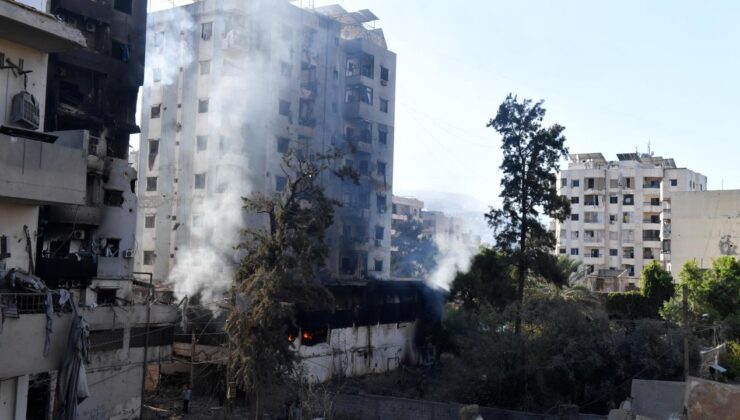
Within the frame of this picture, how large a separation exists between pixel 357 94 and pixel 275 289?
28.1m

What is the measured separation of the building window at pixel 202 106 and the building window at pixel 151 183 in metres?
5.68

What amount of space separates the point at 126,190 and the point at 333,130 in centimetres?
2227

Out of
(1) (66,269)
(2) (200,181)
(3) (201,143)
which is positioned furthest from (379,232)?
(1) (66,269)

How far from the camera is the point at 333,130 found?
164 feet

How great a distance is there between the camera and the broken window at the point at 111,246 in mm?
28983

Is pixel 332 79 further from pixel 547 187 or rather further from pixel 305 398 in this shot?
pixel 305 398

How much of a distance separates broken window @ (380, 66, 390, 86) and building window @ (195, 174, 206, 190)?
17.0m

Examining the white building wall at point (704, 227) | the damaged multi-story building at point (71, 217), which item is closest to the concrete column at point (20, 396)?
the damaged multi-story building at point (71, 217)

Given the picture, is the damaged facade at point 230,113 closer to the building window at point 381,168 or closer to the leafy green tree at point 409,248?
the building window at point 381,168

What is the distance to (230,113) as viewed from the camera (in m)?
42.4

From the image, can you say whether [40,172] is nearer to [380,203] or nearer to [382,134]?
[380,203]

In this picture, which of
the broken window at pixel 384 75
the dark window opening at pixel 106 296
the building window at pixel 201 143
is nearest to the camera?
the dark window opening at pixel 106 296

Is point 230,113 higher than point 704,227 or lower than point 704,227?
higher

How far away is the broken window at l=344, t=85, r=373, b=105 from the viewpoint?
51.2m
